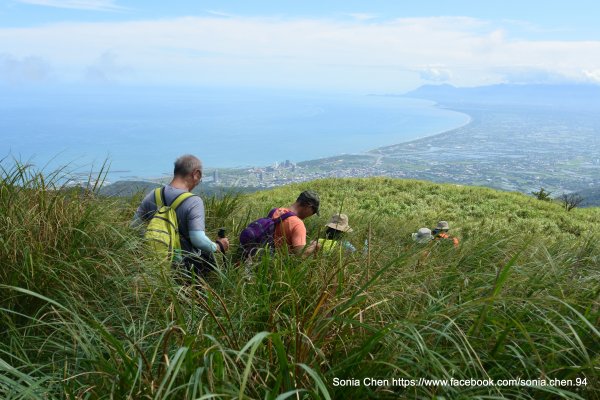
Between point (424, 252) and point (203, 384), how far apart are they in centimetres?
226

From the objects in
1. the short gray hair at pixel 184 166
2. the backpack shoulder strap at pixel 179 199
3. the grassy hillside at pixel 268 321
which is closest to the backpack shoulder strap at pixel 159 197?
the backpack shoulder strap at pixel 179 199

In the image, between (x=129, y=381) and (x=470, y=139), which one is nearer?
(x=129, y=381)

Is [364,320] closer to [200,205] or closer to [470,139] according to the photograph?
[200,205]

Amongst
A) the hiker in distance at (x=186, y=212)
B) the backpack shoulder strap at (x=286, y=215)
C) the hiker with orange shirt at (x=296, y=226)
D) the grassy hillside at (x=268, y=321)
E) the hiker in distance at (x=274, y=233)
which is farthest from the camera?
the backpack shoulder strap at (x=286, y=215)

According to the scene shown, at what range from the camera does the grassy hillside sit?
73.2 inches

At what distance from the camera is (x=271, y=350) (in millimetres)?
2045

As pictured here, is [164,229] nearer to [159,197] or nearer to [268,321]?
[159,197]

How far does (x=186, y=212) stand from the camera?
4.09 meters

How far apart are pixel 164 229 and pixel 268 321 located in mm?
1872

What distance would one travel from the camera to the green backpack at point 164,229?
11.9ft

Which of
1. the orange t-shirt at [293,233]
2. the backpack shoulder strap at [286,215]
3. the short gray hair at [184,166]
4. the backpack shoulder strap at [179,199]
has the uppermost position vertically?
the short gray hair at [184,166]

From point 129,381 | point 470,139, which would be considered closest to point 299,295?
point 129,381

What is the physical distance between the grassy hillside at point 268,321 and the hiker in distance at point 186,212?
11.1 inches

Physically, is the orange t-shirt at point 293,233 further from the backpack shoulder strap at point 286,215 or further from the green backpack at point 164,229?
the green backpack at point 164,229
